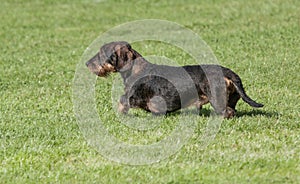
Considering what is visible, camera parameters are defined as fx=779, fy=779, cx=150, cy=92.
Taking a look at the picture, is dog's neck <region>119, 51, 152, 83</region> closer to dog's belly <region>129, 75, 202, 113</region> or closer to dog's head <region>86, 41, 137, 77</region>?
dog's head <region>86, 41, 137, 77</region>

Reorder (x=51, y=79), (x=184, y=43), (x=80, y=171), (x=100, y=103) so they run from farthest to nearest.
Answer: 1. (x=184, y=43)
2. (x=51, y=79)
3. (x=100, y=103)
4. (x=80, y=171)

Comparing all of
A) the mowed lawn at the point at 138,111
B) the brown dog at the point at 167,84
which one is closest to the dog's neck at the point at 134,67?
the brown dog at the point at 167,84

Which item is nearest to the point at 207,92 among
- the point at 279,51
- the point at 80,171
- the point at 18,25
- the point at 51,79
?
the point at 80,171

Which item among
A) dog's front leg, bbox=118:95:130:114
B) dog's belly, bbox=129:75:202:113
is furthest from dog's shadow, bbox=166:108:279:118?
dog's front leg, bbox=118:95:130:114

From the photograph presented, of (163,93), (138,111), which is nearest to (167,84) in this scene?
(163,93)

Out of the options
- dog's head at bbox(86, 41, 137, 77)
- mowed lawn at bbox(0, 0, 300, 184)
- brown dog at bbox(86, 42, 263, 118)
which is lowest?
mowed lawn at bbox(0, 0, 300, 184)

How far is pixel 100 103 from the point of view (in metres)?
10.3

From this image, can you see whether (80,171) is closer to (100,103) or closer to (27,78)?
(100,103)

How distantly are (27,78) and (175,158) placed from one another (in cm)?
565

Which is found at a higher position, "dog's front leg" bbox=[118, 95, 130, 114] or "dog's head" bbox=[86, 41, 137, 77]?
"dog's head" bbox=[86, 41, 137, 77]

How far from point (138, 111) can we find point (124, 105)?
367 mm

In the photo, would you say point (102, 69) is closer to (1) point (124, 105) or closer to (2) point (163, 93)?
(1) point (124, 105)

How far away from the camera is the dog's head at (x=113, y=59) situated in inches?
355

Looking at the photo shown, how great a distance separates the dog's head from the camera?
355 inches
